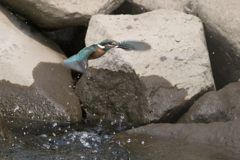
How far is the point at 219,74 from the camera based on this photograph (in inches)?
225

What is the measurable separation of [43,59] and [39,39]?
0.49 meters

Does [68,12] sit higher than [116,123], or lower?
higher

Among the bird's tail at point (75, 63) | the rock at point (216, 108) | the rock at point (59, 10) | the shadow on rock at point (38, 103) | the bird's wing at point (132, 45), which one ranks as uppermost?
the bird's wing at point (132, 45)

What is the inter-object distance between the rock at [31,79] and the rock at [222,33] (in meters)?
2.01

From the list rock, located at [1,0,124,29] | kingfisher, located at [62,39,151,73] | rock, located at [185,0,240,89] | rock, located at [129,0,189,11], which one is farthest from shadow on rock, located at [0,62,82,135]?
rock, located at [185,0,240,89]

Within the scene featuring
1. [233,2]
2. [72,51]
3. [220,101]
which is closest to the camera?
[220,101]

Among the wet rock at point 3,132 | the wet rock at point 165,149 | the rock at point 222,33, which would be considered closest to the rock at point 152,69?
the rock at point 222,33

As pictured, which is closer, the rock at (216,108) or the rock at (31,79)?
the rock at (216,108)

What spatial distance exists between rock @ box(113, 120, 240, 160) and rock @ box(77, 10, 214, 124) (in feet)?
1.45

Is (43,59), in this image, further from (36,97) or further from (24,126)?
(24,126)

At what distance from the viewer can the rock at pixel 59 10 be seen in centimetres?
538

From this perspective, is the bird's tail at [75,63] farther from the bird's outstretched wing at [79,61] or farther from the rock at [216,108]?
the rock at [216,108]

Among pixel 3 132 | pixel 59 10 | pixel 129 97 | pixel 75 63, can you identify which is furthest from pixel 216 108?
pixel 59 10

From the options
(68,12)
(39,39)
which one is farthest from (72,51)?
(68,12)
